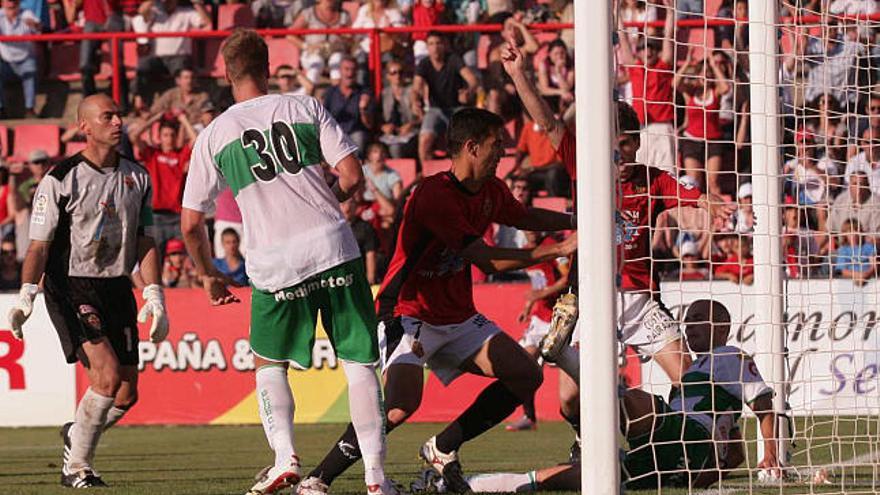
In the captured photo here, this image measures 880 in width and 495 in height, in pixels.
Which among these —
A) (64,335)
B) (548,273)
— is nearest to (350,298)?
(64,335)

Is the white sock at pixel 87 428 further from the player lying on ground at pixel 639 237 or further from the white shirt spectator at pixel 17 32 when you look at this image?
the white shirt spectator at pixel 17 32

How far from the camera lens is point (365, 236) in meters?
16.4

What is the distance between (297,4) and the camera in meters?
19.8

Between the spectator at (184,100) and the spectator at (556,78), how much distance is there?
4.11 m

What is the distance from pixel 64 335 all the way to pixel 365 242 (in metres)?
6.94

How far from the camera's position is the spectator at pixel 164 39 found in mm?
19234

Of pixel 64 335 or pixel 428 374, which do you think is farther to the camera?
pixel 428 374

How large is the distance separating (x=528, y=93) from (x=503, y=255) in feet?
2.76

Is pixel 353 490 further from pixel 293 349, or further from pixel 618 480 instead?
pixel 618 480

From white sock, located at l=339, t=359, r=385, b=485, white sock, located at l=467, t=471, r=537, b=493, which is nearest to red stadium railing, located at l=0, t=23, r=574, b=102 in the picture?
white sock, located at l=467, t=471, r=537, b=493

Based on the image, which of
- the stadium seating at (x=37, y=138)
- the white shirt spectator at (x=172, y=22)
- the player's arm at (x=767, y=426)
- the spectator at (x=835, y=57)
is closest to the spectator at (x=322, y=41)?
the white shirt spectator at (x=172, y=22)

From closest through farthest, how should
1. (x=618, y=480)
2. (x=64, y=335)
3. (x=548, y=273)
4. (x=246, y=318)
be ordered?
(x=618, y=480)
(x=64, y=335)
(x=548, y=273)
(x=246, y=318)

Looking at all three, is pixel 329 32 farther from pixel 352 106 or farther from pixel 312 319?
pixel 312 319

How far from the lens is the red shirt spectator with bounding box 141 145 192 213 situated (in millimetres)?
17453
